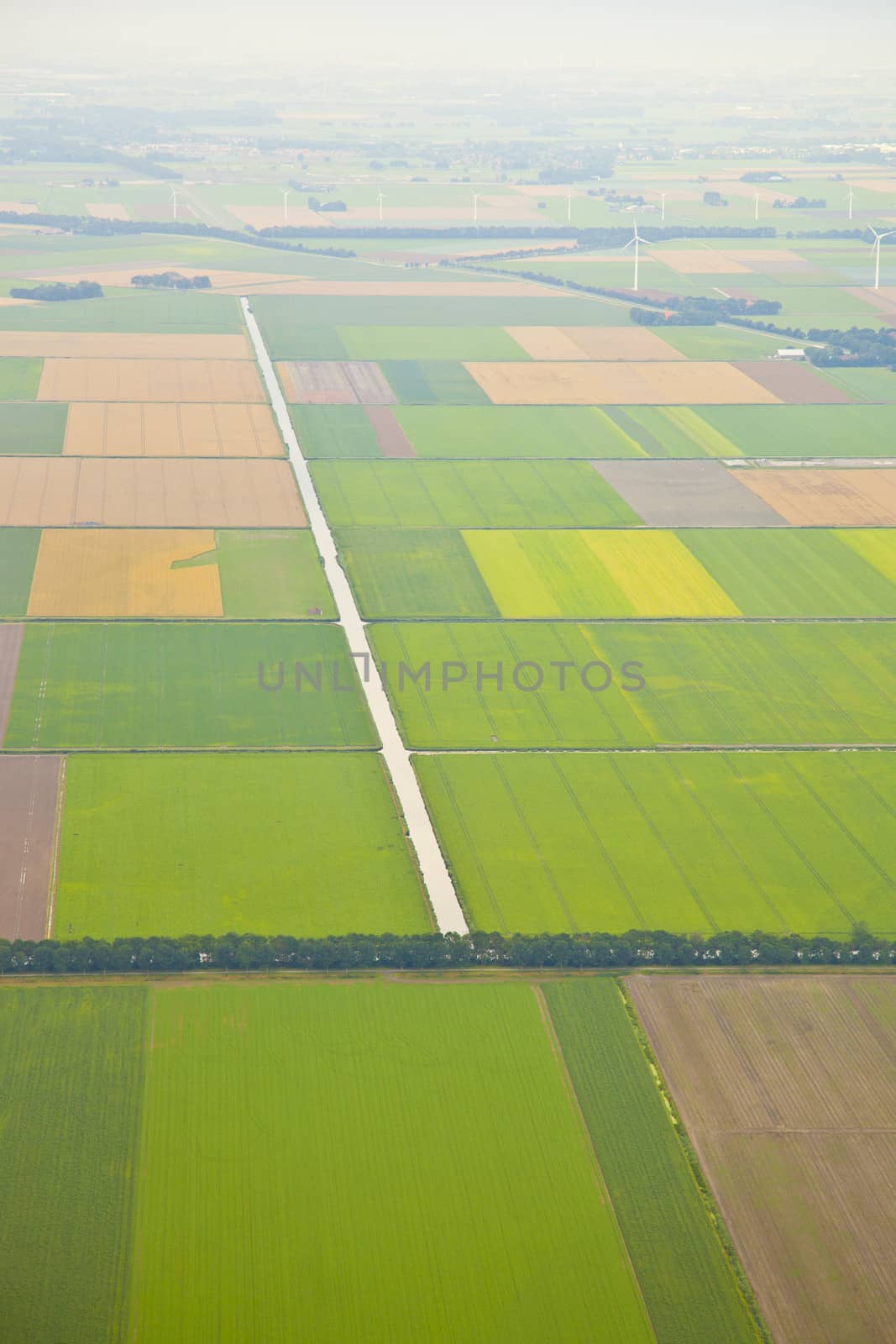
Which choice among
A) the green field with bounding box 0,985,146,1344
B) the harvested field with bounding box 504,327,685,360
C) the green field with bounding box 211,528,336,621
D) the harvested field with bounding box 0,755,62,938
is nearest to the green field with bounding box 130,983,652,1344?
the green field with bounding box 0,985,146,1344

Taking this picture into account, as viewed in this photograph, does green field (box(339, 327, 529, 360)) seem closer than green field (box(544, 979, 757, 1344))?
No

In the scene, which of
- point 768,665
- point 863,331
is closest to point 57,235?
point 863,331

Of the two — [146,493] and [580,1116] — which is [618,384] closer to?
[146,493]

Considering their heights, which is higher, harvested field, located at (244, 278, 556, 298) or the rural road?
harvested field, located at (244, 278, 556, 298)

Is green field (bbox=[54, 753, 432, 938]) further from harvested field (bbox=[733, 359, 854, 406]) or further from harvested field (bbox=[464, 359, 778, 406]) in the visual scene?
harvested field (bbox=[733, 359, 854, 406])

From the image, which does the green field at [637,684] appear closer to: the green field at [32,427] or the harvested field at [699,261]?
the green field at [32,427]
